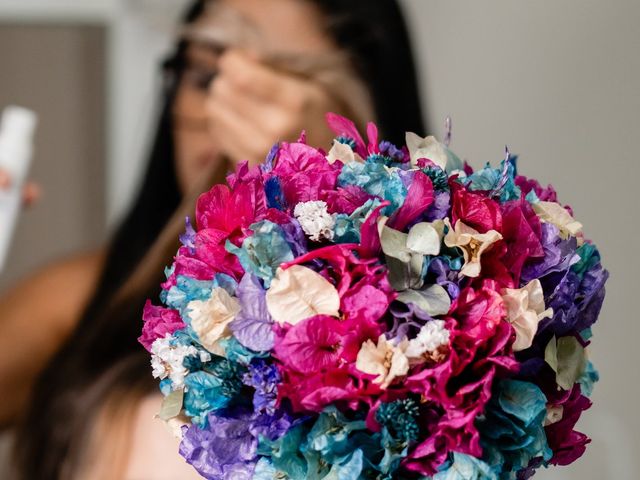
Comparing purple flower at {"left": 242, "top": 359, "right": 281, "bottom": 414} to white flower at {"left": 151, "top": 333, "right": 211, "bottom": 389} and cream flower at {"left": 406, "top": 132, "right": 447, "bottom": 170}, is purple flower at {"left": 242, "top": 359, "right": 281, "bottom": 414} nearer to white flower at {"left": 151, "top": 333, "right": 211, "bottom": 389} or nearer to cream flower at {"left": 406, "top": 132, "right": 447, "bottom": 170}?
white flower at {"left": 151, "top": 333, "right": 211, "bottom": 389}

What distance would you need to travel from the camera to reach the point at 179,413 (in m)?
0.44

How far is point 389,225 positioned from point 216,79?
79cm

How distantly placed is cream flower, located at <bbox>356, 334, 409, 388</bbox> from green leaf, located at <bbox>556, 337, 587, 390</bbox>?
0.09m

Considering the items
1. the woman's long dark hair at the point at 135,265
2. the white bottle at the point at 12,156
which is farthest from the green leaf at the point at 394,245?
the white bottle at the point at 12,156

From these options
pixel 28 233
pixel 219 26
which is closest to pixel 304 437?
pixel 219 26

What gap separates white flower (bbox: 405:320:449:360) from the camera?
38 centimetres

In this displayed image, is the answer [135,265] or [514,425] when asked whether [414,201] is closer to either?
[514,425]

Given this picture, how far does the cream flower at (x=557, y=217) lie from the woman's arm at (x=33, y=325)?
3.51ft

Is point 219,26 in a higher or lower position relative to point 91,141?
higher

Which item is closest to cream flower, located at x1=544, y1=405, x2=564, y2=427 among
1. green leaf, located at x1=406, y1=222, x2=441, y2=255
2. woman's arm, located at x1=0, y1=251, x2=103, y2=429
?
green leaf, located at x1=406, y1=222, x2=441, y2=255

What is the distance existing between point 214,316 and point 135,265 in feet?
3.10

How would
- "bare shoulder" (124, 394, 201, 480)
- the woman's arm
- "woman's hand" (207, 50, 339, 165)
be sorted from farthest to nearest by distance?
the woman's arm, "woman's hand" (207, 50, 339, 165), "bare shoulder" (124, 394, 201, 480)

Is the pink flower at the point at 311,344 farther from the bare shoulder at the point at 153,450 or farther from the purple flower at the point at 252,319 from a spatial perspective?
the bare shoulder at the point at 153,450

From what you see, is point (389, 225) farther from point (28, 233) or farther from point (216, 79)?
point (28, 233)
